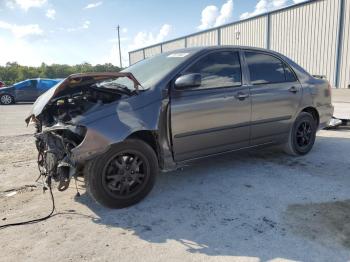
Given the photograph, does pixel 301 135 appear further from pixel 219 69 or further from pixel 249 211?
pixel 249 211

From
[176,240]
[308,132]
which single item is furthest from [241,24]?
[176,240]

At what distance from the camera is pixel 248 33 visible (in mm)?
21547

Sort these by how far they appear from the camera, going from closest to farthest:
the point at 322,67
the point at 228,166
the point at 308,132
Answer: the point at 228,166
the point at 308,132
the point at 322,67

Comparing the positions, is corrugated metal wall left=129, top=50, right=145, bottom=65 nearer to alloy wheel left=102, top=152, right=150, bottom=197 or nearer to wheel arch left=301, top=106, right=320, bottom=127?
wheel arch left=301, top=106, right=320, bottom=127

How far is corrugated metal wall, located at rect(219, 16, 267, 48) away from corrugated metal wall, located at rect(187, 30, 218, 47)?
0.84 meters

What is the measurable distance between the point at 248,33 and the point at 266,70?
17.6 meters

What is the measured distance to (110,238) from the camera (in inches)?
122

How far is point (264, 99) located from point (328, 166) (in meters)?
1.41

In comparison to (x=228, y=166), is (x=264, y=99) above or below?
above

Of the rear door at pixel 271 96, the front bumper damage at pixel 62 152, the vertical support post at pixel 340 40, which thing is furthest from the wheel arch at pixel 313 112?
the vertical support post at pixel 340 40

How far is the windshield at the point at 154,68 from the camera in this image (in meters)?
4.07

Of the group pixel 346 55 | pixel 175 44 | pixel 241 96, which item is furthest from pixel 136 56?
pixel 241 96

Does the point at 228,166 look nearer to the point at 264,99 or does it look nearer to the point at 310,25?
the point at 264,99

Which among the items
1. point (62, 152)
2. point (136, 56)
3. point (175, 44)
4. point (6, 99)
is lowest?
point (62, 152)
